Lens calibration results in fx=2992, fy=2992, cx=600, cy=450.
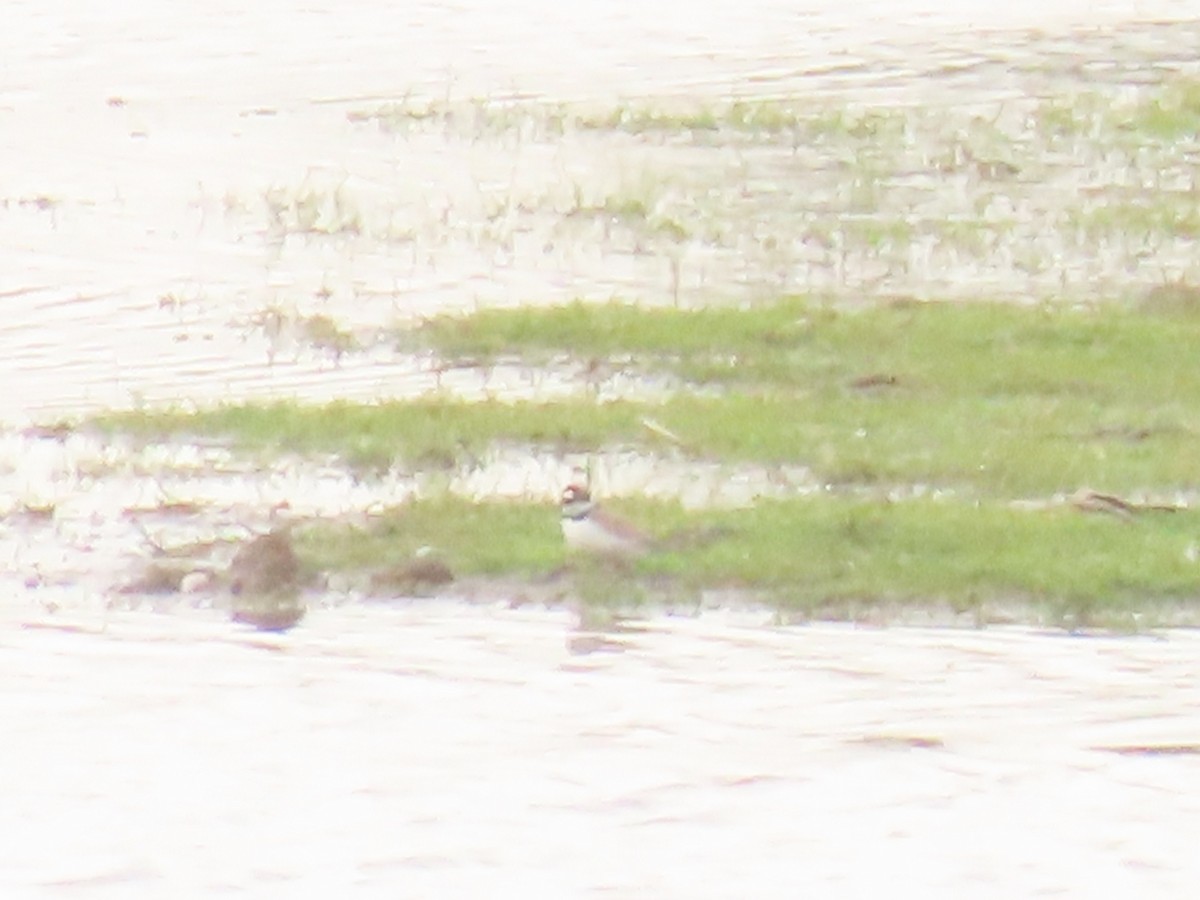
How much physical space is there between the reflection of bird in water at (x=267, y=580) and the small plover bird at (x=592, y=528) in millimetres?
929

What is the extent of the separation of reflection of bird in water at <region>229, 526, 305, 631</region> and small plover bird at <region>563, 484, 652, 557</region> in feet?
3.05

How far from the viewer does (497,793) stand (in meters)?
8.24

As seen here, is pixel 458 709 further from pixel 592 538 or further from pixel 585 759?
pixel 592 538

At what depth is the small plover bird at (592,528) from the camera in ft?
32.1

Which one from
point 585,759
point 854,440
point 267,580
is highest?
point 854,440

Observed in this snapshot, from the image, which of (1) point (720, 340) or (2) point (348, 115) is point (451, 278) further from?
(2) point (348, 115)

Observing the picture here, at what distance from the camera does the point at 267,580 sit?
9.92 m

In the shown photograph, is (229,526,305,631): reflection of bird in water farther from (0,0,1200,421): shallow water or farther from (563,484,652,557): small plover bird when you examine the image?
(0,0,1200,421): shallow water

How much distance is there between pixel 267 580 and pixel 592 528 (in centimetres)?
110

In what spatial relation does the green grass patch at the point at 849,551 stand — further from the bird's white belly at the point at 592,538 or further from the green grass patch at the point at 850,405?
the green grass patch at the point at 850,405

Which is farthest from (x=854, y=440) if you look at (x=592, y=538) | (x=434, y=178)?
(x=434, y=178)

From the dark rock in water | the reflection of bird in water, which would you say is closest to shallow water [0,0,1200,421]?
the reflection of bird in water

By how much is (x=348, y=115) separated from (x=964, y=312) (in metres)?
9.16

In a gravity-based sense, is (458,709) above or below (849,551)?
below
